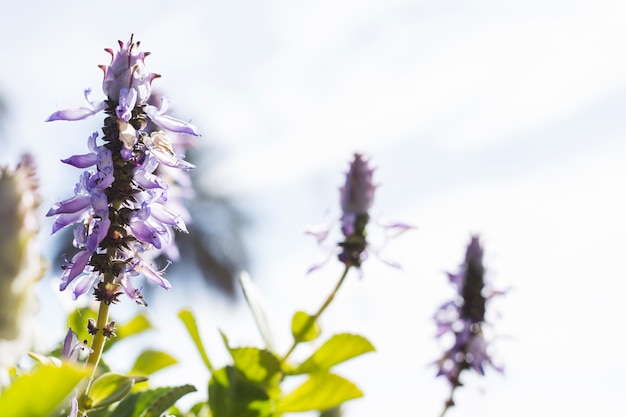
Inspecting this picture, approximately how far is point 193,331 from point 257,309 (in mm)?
181

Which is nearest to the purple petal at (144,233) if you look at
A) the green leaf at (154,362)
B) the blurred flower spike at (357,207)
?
the blurred flower spike at (357,207)

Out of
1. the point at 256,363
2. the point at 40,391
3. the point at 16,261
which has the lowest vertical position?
the point at 40,391

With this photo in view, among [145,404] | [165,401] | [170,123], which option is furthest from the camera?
[145,404]

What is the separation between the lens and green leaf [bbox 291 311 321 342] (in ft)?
7.60

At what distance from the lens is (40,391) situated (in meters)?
0.91

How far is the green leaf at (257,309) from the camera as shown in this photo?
2252mm

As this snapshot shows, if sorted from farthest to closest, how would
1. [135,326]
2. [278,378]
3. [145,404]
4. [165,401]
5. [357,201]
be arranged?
[135,326]
[357,201]
[278,378]
[145,404]
[165,401]

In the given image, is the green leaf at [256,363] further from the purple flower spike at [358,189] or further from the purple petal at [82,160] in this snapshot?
the purple petal at [82,160]

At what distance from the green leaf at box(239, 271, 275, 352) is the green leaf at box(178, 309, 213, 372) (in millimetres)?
161

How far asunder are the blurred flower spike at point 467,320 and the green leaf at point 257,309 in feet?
1.96

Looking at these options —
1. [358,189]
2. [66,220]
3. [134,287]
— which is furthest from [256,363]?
[66,220]

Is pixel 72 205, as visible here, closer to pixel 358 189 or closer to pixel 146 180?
pixel 146 180

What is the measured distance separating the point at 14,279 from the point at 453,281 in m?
1.96

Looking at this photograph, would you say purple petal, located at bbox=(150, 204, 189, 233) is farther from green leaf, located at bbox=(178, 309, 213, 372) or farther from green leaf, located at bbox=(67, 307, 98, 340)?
green leaf, located at bbox=(178, 309, 213, 372)
